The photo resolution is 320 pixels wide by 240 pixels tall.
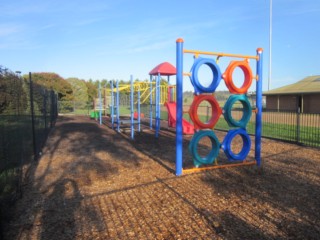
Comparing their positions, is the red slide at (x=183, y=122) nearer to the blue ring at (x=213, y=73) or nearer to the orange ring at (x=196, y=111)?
the orange ring at (x=196, y=111)

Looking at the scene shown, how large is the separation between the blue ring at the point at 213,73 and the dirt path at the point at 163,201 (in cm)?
183

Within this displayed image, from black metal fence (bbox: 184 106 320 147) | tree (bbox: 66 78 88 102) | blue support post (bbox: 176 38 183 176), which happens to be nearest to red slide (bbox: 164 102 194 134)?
black metal fence (bbox: 184 106 320 147)

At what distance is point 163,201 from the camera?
4.36m

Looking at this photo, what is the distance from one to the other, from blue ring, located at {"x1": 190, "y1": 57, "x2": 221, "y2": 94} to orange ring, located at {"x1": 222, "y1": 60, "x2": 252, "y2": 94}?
200mm

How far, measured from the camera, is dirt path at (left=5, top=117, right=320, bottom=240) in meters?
3.41

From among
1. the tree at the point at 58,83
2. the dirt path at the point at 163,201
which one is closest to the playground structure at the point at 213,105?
the dirt path at the point at 163,201

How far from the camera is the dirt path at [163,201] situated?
3408mm

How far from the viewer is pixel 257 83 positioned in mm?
6527

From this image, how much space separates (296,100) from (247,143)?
23.2 metres

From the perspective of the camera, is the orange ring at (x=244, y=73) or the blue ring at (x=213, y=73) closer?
the blue ring at (x=213, y=73)

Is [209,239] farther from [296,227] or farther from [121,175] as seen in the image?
[121,175]

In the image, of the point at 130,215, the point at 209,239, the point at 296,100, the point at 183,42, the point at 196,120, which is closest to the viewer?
the point at 209,239

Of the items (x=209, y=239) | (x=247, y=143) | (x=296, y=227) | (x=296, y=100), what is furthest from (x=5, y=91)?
(x=296, y=100)

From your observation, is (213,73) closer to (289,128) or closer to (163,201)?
(163,201)
